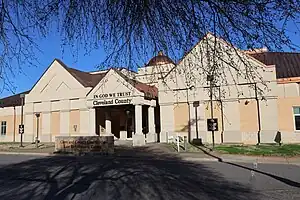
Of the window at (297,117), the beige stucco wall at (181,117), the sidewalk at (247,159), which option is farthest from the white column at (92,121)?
the window at (297,117)

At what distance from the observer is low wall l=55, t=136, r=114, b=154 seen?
23256 mm

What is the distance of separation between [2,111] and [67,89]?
1136cm

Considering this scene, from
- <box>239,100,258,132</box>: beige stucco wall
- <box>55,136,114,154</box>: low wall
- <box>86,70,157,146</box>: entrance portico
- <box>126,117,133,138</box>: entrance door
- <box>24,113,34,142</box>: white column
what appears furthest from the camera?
<box>24,113,34,142</box>: white column

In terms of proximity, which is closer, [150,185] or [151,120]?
[150,185]

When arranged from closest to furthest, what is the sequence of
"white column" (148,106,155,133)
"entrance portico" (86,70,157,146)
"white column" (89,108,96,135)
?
1. "entrance portico" (86,70,157,146)
2. "white column" (148,106,155,133)
3. "white column" (89,108,96,135)

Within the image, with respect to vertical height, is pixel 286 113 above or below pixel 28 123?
above

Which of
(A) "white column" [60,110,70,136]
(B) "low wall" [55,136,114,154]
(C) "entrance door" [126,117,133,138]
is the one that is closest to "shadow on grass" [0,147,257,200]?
(B) "low wall" [55,136,114,154]

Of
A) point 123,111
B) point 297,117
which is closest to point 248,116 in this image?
point 297,117

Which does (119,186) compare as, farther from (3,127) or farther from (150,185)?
(3,127)

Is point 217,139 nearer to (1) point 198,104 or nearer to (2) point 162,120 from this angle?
(1) point 198,104

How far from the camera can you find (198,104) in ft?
96.9

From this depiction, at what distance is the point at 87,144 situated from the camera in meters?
23.7

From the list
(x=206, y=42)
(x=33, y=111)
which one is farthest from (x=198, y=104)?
(x=206, y=42)

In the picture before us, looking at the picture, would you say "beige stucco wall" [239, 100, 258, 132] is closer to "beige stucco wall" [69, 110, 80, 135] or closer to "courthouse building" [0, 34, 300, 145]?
"courthouse building" [0, 34, 300, 145]
